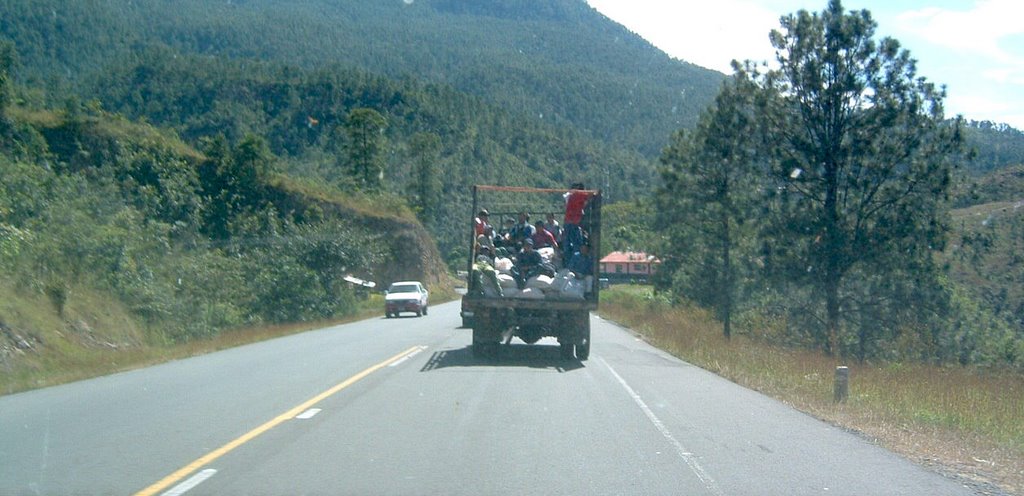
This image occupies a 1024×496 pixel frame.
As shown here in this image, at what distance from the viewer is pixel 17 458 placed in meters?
9.12

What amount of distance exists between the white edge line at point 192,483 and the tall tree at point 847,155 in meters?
24.6

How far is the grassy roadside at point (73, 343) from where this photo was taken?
17.6m

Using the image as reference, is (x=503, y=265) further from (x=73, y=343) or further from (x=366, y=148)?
(x=366, y=148)

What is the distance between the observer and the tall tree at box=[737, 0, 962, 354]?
30.2 m

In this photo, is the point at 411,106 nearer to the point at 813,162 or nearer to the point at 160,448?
the point at 813,162

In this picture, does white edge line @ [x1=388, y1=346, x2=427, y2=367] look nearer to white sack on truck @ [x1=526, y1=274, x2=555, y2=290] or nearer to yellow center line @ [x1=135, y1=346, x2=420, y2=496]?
yellow center line @ [x1=135, y1=346, x2=420, y2=496]

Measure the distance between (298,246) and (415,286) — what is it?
6.13 metres

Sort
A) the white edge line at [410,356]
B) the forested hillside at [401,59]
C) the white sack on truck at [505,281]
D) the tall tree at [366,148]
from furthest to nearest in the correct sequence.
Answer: the forested hillside at [401,59], the tall tree at [366,148], the white sack on truck at [505,281], the white edge line at [410,356]

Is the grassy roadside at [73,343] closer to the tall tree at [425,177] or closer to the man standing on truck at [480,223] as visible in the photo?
the man standing on truck at [480,223]

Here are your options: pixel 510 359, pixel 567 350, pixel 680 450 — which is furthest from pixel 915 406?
pixel 510 359

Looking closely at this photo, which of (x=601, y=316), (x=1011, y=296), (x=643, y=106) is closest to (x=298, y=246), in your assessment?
(x=601, y=316)

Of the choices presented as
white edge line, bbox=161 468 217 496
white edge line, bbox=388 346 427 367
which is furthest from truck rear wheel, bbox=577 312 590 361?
white edge line, bbox=161 468 217 496

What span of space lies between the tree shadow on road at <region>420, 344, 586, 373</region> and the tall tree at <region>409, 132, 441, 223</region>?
211 feet

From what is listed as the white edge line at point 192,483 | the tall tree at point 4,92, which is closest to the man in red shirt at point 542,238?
the white edge line at point 192,483
